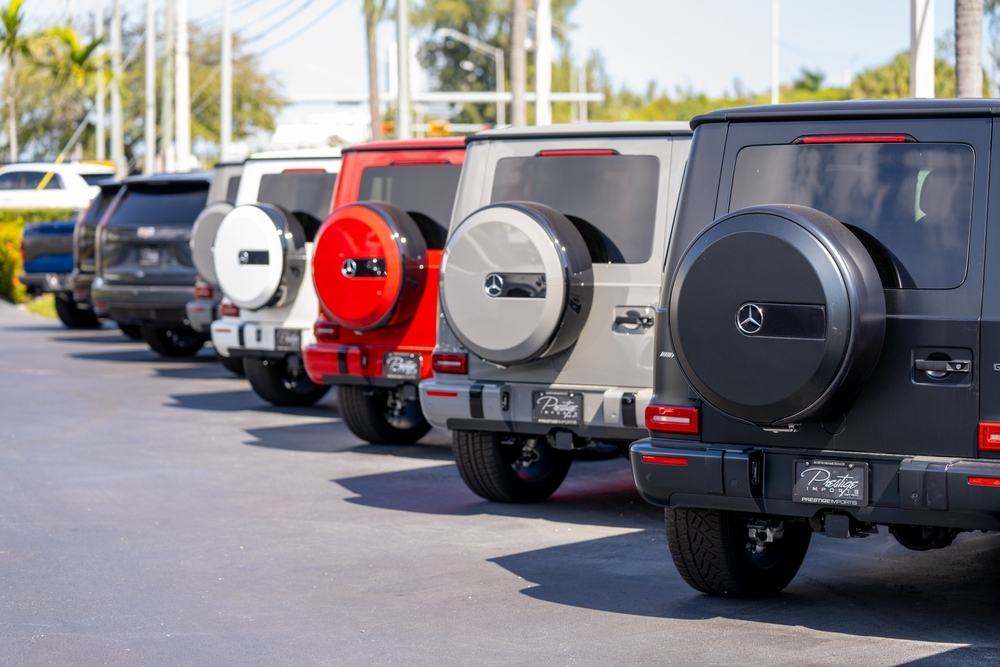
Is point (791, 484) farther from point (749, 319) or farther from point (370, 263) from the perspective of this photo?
point (370, 263)

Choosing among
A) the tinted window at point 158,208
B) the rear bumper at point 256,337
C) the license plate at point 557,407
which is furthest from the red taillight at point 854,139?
the tinted window at point 158,208

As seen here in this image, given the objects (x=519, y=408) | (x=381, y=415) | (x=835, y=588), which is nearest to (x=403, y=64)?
(x=381, y=415)

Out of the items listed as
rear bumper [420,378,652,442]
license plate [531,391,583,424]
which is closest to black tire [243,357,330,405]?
rear bumper [420,378,652,442]

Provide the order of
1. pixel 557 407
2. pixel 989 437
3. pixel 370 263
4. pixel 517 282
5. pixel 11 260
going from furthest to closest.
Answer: pixel 11 260 < pixel 370 263 < pixel 557 407 < pixel 517 282 < pixel 989 437

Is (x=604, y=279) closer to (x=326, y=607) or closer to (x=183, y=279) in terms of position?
(x=326, y=607)

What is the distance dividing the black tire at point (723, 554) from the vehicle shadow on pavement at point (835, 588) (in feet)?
0.24

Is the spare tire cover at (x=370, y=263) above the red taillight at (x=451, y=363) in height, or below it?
above

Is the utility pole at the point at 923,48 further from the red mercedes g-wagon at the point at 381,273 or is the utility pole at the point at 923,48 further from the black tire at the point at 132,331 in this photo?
the black tire at the point at 132,331

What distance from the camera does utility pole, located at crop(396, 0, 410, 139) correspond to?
72.0ft

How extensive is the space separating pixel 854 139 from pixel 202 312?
385 inches

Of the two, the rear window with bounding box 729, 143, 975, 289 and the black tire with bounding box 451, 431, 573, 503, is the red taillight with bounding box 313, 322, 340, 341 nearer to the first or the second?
the black tire with bounding box 451, 431, 573, 503

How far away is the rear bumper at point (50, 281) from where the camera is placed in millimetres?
22062

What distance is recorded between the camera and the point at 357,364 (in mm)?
10266

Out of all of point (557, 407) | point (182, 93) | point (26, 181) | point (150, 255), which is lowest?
point (557, 407)
